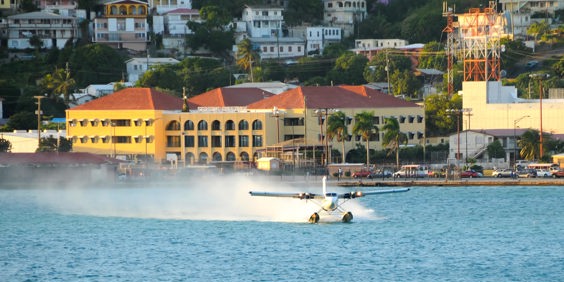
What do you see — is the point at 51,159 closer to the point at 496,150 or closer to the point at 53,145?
the point at 53,145

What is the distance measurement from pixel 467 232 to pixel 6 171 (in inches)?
2400

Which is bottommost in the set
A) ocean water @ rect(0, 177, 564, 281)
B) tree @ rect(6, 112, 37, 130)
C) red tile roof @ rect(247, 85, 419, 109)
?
ocean water @ rect(0, 177, 564, 281)

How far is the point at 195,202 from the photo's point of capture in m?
124

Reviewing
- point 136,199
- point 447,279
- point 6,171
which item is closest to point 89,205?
point 136,199

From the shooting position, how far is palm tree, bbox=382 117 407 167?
15512cm

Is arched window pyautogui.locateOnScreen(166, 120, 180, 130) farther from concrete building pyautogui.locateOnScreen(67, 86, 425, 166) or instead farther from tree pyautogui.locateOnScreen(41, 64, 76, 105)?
tree pyautogui.locateOnScreen(41, 64, 76, 105)

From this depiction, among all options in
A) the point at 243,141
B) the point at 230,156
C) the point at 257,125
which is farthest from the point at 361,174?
the point at 230,156

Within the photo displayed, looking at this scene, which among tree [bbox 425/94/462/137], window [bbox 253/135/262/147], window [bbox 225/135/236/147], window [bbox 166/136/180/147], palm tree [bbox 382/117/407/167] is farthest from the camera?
tree [bbox 425/94/462/137]

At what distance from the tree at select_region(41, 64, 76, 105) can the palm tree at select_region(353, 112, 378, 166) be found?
43.4 metres

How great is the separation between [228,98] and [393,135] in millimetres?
24835

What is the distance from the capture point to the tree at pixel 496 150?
515 ft

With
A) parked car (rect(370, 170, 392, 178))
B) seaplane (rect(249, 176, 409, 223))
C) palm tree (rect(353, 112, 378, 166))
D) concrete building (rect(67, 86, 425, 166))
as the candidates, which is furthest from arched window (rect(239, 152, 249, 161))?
seaplane (rect(249, 176, 409, 223))

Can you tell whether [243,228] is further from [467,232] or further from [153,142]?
[153,142]

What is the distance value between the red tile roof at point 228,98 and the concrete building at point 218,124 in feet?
13.0
